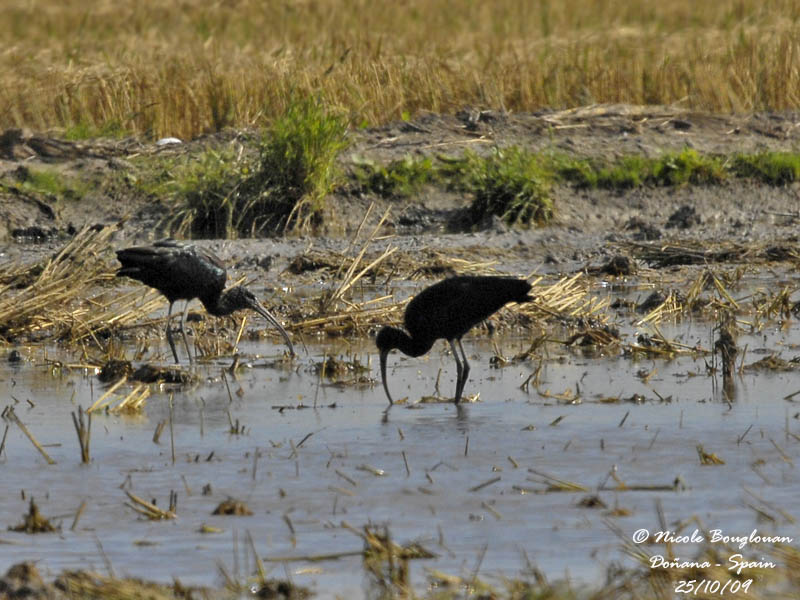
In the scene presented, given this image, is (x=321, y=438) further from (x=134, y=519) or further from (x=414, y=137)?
(x=414, y=137)

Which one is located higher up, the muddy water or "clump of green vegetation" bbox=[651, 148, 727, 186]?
"clump of green vegetation" bbox=[651, 148, 727, 186]

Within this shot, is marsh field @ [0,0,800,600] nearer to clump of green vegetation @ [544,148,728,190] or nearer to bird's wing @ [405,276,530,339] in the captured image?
clump of green vegetation @ [544,148,728,190]

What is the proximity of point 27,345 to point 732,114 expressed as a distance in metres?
8.78

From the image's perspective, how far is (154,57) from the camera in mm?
Answer: 17078

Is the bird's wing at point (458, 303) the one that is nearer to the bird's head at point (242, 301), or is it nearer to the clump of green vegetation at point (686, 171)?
the bird's head at point (242, 301)

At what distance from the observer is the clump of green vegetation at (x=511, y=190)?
1297 centimetres

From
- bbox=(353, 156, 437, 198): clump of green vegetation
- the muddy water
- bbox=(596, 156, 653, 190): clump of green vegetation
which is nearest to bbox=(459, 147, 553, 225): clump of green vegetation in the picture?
bbox=(353, 156, 437, 198): clump of green vegetation

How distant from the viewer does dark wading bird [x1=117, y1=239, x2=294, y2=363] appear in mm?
9516

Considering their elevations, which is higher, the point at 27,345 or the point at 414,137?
the point at 414,137

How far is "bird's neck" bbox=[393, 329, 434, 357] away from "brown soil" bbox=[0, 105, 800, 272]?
3.94 metres

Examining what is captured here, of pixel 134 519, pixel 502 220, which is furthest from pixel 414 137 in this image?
pixel 134 519

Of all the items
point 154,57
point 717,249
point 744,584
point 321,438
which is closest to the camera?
point 744,584

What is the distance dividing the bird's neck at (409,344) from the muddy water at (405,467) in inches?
7.4

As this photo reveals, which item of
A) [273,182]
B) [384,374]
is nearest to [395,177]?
[273,182]
